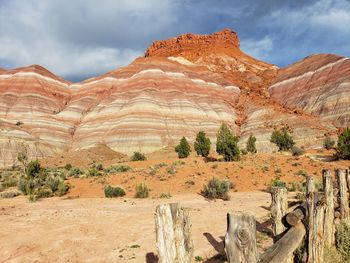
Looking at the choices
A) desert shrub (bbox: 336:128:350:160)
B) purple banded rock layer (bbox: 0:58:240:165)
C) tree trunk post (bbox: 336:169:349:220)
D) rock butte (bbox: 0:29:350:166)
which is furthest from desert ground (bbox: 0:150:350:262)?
purple banded rock layer (bbox: 0:58:240:165)

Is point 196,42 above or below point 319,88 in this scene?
above

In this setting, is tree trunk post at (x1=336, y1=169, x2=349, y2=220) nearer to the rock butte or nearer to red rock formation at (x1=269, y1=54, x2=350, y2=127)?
the rock butte

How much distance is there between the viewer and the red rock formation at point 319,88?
65188mm

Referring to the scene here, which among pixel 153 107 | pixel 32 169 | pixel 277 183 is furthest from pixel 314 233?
pixel 153 107

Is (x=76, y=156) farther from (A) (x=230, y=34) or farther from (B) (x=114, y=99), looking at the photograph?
(A) (x=230, y=34)

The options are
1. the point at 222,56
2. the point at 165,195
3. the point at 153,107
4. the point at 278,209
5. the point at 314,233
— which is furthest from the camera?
the point at 222,56

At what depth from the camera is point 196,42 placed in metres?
137

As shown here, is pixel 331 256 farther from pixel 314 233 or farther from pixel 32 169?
pixel 32 169

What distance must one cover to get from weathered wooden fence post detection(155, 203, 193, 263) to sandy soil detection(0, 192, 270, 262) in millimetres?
4766

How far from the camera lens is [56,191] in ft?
72.3

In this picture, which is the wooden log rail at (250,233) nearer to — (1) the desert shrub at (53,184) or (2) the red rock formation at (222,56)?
(1) the desert shrub at (53,184)

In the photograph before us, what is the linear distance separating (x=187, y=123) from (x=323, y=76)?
3419 centimetres

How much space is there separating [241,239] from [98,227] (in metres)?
10.0

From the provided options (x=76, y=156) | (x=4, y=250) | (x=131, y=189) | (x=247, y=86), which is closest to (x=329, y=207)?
(x=4, y=250)
